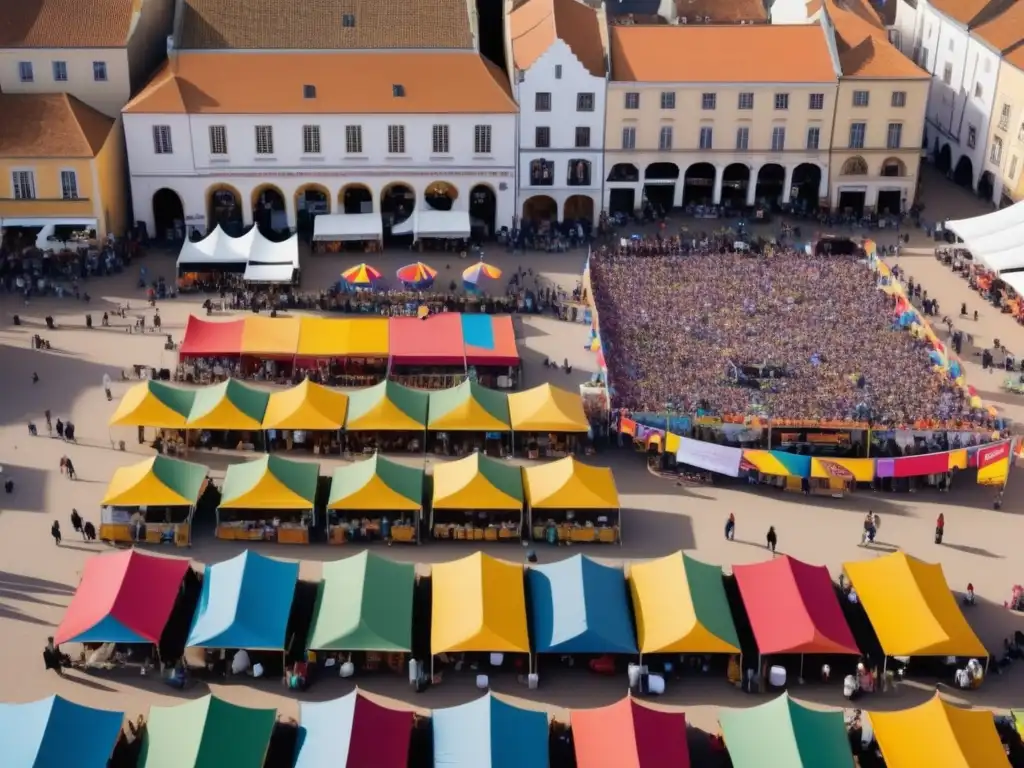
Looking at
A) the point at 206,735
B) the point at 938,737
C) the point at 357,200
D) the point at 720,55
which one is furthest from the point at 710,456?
the point at 357,200

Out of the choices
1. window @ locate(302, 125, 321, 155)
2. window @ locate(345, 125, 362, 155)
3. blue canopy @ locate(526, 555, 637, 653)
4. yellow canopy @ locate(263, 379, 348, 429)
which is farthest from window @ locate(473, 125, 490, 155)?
blue canopy @ locate(526, 555, 637, 653)

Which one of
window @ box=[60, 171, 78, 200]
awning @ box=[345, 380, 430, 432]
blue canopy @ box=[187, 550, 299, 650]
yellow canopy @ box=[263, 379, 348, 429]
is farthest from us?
window @ box=[60, 171, 78, 200]

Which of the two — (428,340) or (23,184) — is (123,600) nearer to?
(428,340)

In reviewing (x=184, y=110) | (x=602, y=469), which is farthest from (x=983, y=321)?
(x=184, y=110)

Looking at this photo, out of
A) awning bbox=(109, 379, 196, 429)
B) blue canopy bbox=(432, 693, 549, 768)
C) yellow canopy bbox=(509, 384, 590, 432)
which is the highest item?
blue canopy bbox=(432, 693, 549, 768)

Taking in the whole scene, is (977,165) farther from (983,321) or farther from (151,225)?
(151,225)

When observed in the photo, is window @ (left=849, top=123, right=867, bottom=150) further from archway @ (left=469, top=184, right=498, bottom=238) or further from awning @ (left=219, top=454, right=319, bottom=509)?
awning @ (left=219, top=454, right=319, bottom=509)

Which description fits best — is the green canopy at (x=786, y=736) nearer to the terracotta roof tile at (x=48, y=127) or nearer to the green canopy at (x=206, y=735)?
the green canopy at (x=206, y=735)
